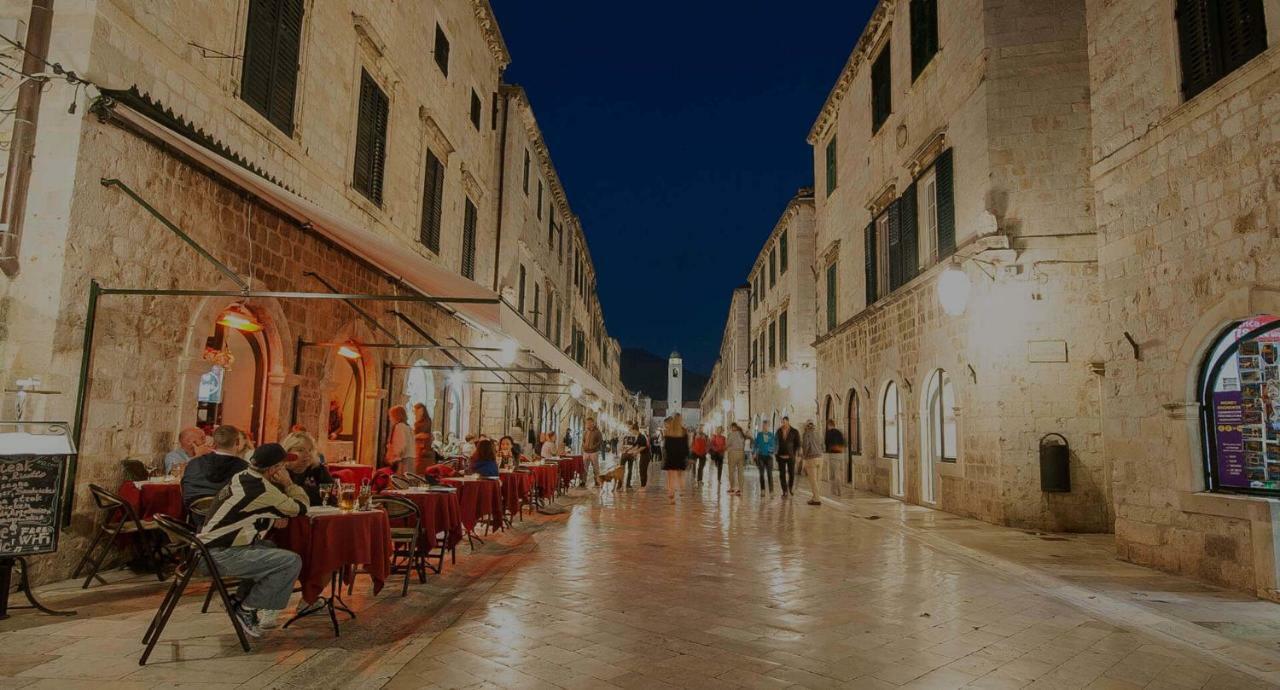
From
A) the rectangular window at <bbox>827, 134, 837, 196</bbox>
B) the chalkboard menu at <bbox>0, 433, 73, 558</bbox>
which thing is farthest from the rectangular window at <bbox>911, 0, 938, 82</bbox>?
the chalkboard menu at <bbox>0, 433, 73, 558</bbox>

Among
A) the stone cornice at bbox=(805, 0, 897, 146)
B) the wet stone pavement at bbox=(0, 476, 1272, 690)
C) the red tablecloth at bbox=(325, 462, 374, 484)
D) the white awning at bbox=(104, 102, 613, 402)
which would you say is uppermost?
the stone cornice at bbox=(805, 0, 897, 146)

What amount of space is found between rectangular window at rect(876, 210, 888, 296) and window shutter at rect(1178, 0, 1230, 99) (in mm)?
8817

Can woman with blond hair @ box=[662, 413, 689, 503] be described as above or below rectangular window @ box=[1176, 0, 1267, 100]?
below

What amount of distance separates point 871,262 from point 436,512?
1306 cm

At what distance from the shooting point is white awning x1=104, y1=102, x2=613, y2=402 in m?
6.30

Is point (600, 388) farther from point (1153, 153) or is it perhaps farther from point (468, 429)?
point (1153, 153)

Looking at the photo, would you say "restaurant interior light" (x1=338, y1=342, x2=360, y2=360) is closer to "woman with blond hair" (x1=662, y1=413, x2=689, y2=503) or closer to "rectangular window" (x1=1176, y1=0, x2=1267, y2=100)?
"woman with blond hair" (x1=662, y1=413, x2=689, y2=503)

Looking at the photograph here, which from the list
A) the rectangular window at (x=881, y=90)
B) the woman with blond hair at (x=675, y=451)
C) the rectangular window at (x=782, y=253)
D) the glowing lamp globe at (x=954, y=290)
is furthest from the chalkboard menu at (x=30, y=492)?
the rectangular window at (x=782, y=253)

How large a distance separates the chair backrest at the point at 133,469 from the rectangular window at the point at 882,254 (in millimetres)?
13981

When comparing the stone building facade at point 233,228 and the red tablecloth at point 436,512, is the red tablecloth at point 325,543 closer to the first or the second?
the red tablecloth at point 436,512

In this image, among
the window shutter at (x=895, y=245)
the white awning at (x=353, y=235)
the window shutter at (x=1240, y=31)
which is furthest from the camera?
the window shutter at (x=895, y=245)

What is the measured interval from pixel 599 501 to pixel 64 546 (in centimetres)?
1033

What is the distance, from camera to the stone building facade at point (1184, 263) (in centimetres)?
645

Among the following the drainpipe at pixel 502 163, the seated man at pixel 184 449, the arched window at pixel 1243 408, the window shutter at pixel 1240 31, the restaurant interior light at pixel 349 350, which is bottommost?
the seated man at pixel 184 449
